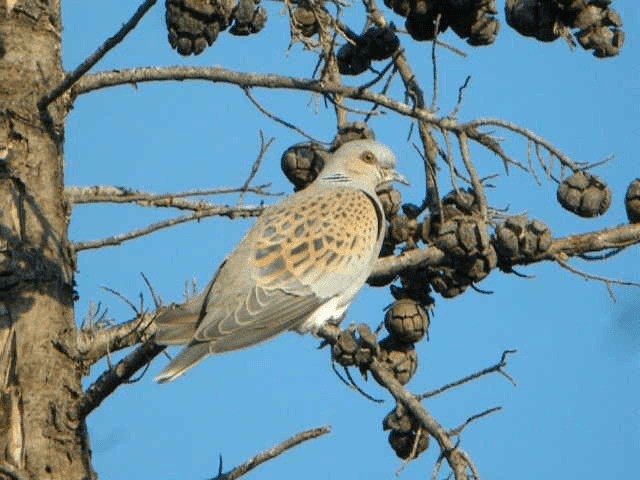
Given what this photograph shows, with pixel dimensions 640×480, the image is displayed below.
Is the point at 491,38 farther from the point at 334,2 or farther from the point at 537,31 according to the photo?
the point at 334,2

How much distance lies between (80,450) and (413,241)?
1506 mm

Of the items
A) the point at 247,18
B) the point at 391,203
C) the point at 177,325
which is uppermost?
the point at 247,18

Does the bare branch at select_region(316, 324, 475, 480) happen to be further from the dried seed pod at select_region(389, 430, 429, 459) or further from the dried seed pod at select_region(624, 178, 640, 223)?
the dried seed pod at select_region(624, 178, 640, 223)

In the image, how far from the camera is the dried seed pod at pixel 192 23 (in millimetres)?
4762

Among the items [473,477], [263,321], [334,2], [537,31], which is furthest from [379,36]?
[473,477]

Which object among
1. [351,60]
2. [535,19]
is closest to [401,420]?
[351,60]

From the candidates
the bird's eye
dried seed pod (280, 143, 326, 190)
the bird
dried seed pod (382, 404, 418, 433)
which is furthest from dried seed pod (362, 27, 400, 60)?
dried seed pod (382, 404, 418, 433)


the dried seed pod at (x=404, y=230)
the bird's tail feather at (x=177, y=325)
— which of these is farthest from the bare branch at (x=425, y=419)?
the bird's tail feather at (x=177, y=325)

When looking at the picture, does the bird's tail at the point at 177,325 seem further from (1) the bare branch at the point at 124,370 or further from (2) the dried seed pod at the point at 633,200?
(2) the dried seed pod at the point at 633,200

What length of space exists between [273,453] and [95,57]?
1.51 m

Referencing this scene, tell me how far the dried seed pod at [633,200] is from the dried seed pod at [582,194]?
22 cm

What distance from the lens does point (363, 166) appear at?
→ 21.7ft

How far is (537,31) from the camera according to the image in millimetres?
4758

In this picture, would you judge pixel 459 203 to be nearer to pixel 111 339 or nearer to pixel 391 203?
pixel 391 203
